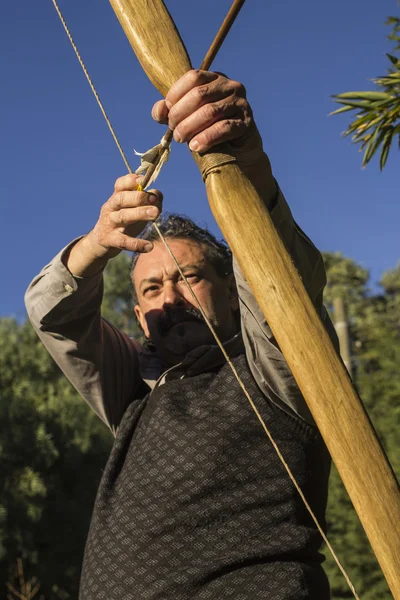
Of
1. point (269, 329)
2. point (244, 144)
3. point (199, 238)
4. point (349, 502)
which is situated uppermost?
point (244, 144)

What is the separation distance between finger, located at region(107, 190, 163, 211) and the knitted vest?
59 centimetres

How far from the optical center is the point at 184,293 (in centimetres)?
244

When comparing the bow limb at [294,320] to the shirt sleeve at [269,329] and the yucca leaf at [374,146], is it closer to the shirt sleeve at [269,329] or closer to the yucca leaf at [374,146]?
the shirt sleeve at [269,329]

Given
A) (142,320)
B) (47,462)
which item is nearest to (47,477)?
(47,462)

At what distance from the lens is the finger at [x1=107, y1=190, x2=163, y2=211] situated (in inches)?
66.2

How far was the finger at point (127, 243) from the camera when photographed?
5.60ft

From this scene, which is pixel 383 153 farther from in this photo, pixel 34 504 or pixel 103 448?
pixel 103 448

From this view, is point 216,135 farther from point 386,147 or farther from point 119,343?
point 386,147

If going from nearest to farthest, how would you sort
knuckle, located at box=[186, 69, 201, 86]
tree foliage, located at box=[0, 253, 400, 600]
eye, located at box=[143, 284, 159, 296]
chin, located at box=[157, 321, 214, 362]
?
knuckle, located at box=[186, 69, 201, 86]
chin, located at box=[157, 321, 214, 362]
eye, located at box=[143, 284, 159, 296]
tree foliage, located at box=[0, 253, 400, 600]

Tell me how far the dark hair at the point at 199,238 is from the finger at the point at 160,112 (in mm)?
998

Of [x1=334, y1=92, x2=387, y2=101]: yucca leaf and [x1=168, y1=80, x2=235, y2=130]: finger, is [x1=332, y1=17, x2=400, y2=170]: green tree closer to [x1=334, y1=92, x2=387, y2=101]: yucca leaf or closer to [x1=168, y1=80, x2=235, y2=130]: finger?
[x1=334, y1=92, x2=387, y2=101]: yucca leaf

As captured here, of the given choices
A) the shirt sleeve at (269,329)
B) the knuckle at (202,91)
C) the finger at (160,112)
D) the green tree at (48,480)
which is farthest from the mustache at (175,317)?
the green tree at (48,480)

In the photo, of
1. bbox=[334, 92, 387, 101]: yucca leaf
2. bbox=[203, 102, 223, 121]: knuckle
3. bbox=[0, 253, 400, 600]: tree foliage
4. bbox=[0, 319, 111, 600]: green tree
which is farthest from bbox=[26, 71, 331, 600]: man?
bbox=[0, 319, 111, 600]: green tree

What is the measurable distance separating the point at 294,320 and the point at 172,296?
113cm
